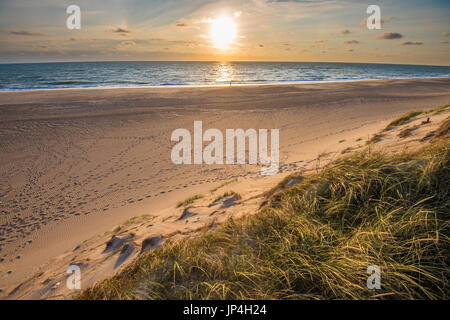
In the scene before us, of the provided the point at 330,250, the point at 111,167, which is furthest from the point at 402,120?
the point at 111,167

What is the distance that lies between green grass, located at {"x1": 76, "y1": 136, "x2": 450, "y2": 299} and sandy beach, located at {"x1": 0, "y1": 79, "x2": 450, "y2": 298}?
3.26ft

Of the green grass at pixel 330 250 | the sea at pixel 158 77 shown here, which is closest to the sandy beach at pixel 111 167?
the green grass at pixel 330 250

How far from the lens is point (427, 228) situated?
2131 mm

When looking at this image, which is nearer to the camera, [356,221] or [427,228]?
[427,228]

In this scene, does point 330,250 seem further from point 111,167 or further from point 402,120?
point 402,120

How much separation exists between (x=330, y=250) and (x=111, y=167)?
766 centimetres

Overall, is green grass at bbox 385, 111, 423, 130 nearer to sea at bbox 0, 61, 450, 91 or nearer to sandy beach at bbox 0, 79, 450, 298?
sandy beach at bbox 0, 79, 450, 298

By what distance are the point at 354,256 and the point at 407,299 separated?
45 centimetres

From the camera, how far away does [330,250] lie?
227 centimetres

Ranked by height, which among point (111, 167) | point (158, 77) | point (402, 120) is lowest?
point (111, 167)

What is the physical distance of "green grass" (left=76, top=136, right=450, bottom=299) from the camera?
191 centimetres
